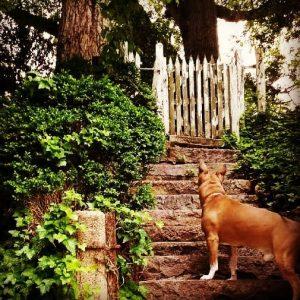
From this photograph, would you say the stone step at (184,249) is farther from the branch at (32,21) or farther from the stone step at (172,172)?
the branch at (32,21)

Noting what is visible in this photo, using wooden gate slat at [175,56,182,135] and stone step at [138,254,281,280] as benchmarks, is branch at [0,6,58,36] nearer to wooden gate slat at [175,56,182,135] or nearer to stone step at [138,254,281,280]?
wooden gate slat at [175,56,182,135]

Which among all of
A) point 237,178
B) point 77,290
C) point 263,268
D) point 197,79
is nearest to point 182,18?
point 197,79

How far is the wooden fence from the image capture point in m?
9.88

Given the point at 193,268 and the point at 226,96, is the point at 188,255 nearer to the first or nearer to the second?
the point at 193,268

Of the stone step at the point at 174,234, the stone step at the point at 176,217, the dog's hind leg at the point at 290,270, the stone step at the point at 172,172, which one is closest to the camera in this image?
the dog's hind leg at the point at 290,270

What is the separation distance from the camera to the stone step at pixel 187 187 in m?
7.11

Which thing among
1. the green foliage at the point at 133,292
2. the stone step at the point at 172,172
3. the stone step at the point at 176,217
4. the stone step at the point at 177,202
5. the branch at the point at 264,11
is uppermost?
the branch at the point at 264,11

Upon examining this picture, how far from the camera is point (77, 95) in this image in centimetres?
565

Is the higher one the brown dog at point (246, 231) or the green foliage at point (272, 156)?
the green foliage at point (272, 156)

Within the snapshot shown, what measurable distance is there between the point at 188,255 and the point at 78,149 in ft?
6.56

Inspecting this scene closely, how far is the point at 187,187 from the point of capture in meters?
7.20

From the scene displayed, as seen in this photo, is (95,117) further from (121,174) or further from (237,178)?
(237,178)

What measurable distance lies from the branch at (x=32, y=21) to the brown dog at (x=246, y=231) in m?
8.62

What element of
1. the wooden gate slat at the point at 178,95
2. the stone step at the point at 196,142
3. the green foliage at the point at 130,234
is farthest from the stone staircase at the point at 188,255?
the wooden gate slat at the point at 178,95
